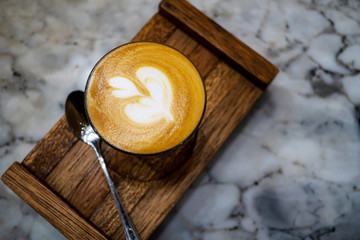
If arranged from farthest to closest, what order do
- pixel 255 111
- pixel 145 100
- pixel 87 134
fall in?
pixel 255 111 < pixel 87 134 < pixel 145 100

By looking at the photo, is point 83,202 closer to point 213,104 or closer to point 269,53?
point 213,104

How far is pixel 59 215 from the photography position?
0.75m

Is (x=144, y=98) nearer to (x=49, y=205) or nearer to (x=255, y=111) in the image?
(x=49, y=205)

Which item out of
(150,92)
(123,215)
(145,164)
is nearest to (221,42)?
(150,92)

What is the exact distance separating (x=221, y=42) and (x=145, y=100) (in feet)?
0.95

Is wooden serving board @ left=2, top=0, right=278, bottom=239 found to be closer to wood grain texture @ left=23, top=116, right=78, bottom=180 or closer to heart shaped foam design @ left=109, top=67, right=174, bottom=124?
wood grain texture @ left=23, top=116, right=78, bottom=180

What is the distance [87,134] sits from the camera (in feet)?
2.59

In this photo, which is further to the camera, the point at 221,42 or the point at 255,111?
the point at 255,111

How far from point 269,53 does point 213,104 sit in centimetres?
36

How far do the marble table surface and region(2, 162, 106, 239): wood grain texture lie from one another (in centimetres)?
23

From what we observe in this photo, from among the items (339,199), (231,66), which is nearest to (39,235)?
(231,66)

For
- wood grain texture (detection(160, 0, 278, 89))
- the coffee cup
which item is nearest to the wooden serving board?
wood grain texture (detection(160, 0, 278, 89))

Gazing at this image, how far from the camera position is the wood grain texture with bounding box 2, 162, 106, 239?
739 millimetres

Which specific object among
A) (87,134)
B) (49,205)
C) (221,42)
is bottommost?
(49,205)
